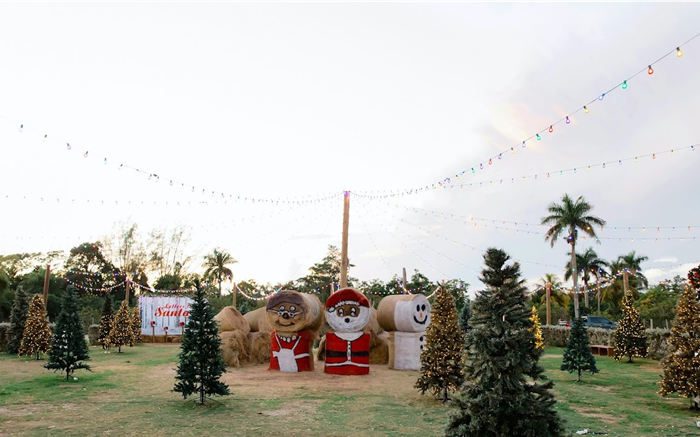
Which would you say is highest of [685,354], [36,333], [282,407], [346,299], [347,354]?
[346,299]

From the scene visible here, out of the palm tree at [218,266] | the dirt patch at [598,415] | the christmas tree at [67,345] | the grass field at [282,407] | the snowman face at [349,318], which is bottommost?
the grass field at [282,407]

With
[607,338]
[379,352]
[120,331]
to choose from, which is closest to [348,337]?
[379,352]

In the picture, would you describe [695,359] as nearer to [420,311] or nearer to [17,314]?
[420,311]

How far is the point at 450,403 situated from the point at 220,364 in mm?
6267

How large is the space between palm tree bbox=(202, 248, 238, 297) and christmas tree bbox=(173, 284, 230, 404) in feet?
132

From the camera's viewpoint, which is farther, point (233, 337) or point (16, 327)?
point (16, 327)

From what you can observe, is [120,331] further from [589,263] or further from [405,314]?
[589,263]

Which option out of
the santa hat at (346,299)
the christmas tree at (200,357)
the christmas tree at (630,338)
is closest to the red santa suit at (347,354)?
the santa hat at (346,299)

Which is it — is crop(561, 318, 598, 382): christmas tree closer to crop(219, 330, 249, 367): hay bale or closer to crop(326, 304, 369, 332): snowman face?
crop(326, 304, 369, 332): snowman face

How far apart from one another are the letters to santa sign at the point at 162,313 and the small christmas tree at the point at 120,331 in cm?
646

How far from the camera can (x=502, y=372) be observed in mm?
5742

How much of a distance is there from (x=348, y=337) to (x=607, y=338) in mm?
15679

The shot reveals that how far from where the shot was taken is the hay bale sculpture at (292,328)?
16234 mm

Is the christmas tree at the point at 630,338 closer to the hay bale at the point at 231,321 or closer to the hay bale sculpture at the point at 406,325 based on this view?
the hay bale sculpture at the point at 406,325
